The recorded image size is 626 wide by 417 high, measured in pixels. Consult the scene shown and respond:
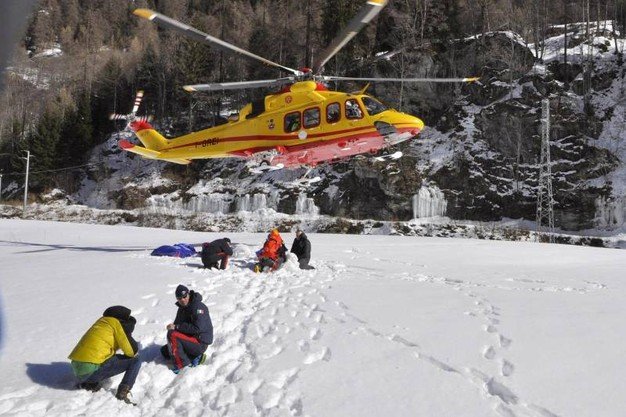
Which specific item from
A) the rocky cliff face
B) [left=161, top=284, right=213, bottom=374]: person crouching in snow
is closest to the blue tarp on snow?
[left=161, top=284, right=213, bottom=374]: person crouching in snow

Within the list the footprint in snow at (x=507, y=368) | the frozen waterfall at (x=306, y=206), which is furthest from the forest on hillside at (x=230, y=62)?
the footprint in snow at (x=507, y=368)

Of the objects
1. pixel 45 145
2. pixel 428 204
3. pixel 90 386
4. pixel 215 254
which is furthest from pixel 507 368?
pixel 45 145

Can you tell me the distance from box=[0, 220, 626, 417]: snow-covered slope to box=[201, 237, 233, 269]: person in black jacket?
0.84 feet

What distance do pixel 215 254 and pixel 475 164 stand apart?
23.5m

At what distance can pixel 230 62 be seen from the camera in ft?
147

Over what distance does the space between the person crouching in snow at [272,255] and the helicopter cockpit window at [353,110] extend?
349cm

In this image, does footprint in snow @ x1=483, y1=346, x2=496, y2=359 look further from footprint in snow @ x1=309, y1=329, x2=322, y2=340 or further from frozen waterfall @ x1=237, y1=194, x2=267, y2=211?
frozen waterfall @ x1=237, y1=194, x2=267, y2=211

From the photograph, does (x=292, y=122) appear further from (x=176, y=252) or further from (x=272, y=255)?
(x=176, y=252)

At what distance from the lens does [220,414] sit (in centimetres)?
415

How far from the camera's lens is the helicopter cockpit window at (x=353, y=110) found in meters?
11.1

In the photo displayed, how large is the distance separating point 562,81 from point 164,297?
115 ft

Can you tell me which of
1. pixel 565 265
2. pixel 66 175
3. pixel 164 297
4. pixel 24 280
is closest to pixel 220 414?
pixel 164 297

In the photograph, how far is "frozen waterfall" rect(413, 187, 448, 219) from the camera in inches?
1106

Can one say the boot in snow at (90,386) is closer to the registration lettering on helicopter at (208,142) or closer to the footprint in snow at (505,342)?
the footprint in snow at (505,342)
